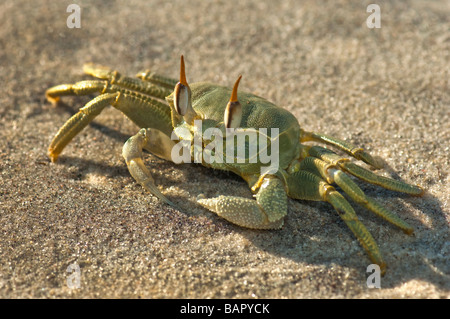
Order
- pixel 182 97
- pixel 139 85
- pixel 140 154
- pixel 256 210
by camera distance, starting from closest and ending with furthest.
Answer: pixel 256 210 < pixel 182 97 < pixel 140 154 < pixel 139 85

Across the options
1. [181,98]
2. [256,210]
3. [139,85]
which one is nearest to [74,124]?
[139,85]

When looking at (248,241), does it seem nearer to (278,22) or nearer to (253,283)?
(253,283)

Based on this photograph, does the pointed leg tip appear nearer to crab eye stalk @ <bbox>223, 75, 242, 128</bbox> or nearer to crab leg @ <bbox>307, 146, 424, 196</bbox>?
crab eye stalk @ <bbox>223, 75, 242, 128</bbox>

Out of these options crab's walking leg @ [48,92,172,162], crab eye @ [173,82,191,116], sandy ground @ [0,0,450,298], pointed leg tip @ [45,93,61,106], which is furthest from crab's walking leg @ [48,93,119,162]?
pointed leg tip @ [45,93,61,106]

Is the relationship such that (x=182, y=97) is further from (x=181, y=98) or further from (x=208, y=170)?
(x=208, y=170)

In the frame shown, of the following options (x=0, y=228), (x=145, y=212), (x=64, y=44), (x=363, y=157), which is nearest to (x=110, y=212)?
(x=145, y=212)

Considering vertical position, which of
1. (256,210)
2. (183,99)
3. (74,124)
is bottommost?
(256,210)

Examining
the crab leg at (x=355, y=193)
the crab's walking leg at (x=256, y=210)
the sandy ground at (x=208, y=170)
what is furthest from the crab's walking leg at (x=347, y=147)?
the crab's walking leg at (x=256, y=210)
